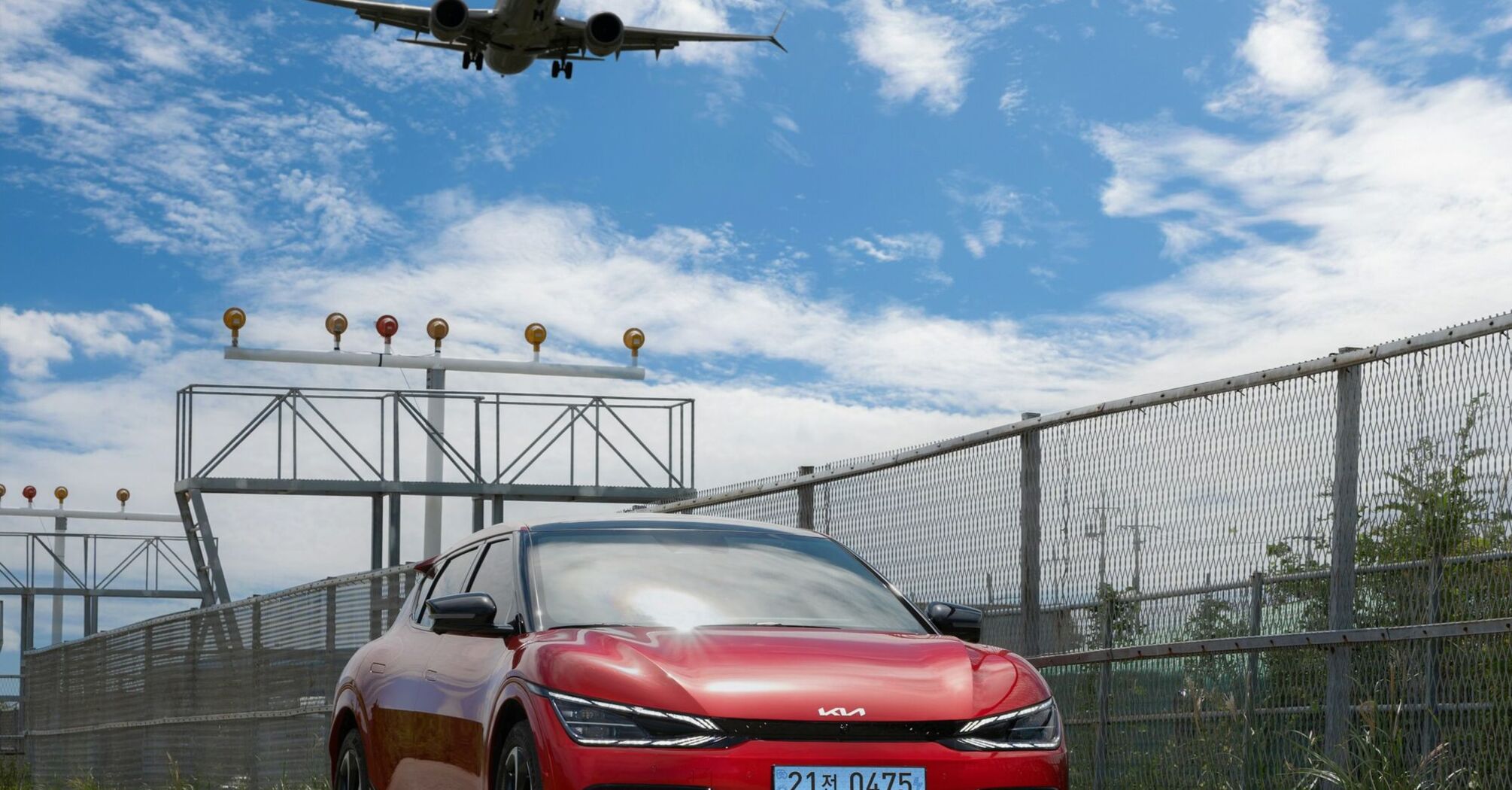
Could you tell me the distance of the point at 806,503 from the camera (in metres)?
12.0

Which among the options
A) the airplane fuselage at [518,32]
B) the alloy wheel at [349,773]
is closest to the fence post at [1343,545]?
the alloy wheel at [349,773]

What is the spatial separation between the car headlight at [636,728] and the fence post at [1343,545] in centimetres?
334

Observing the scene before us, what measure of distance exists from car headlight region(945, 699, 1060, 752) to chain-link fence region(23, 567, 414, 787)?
8443mm

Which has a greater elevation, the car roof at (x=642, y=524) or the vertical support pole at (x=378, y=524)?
the car roof at (x=642, y=524)

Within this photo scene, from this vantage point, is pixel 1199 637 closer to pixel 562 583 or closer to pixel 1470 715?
pixel 1470 715

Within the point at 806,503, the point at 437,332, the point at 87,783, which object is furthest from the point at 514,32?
the point at 806,503

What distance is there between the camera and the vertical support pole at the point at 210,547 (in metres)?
29.3

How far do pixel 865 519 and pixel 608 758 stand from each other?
5750mm

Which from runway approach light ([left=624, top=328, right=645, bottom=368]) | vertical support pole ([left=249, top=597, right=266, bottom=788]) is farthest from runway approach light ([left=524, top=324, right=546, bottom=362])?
vertical support pole ([left=249, top=597, right=266, bottom=788])

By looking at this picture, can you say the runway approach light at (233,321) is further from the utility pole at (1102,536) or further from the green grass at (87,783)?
the utility pole at (1102,536)

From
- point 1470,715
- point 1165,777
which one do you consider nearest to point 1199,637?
point 1165,777

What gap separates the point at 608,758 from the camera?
223 inches

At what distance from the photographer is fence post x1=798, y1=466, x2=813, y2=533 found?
39.1 ft

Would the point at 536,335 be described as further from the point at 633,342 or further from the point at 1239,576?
the point at 1239,576
